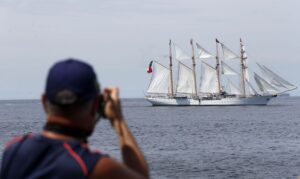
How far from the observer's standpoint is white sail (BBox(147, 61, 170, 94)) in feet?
426

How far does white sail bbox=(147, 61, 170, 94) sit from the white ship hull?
6511mm

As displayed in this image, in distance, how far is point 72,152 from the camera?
2398 mm

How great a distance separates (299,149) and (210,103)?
91.9 meters

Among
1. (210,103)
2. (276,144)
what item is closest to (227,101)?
(210,103)

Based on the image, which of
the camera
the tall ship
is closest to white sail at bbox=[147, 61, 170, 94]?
the tall ship

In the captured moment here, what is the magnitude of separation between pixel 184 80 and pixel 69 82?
12870 cm

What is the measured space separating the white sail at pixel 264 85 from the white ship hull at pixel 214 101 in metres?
6.82

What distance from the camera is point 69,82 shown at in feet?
8.17

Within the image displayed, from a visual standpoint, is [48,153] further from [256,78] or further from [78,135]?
[256,78]

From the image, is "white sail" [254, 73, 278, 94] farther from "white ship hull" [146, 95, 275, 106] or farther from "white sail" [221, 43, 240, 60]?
"white sail" [221, 43, 240, 60]

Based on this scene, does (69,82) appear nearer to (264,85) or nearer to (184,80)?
(264,85)

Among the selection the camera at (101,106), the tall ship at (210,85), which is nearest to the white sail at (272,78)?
the tall ship at (210,85)

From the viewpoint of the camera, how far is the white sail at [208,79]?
426 ft

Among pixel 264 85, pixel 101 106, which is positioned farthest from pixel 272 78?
pixel 101 106
